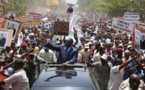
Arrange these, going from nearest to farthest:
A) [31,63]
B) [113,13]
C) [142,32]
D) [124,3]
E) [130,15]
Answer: [31,63] → [142,32] → [130,15] → [124,3] → [113,13]

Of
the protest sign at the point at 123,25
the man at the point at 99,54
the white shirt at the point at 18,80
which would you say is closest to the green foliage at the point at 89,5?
the protest sign at the point at 123,25

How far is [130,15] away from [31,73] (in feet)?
22.7

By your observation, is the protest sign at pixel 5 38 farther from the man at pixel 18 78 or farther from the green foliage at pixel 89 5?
the green foliage at pixel 89 5

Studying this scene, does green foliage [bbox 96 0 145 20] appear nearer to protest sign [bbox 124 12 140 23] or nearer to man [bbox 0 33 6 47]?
protest sign [bbox 124 12 140 23]

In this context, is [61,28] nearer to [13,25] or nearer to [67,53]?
[13,25]

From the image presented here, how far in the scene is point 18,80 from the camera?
6.76 metres

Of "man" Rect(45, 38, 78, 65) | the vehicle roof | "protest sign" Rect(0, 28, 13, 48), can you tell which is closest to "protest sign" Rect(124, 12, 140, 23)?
"protest sign" Rect(0, 28, 13, 48)

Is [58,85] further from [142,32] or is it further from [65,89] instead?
[142,32]

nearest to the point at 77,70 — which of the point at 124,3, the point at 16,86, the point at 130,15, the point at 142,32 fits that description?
the point at 16,86

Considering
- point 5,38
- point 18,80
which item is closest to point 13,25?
point 5,38

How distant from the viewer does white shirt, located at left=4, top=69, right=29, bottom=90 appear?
6.70 meters

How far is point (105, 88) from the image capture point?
9.38 meters

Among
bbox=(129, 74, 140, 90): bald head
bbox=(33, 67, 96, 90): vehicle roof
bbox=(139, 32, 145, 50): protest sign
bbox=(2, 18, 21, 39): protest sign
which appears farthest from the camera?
bbox=(2, 18, 21, 39): protest sign

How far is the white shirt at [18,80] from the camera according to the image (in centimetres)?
670
